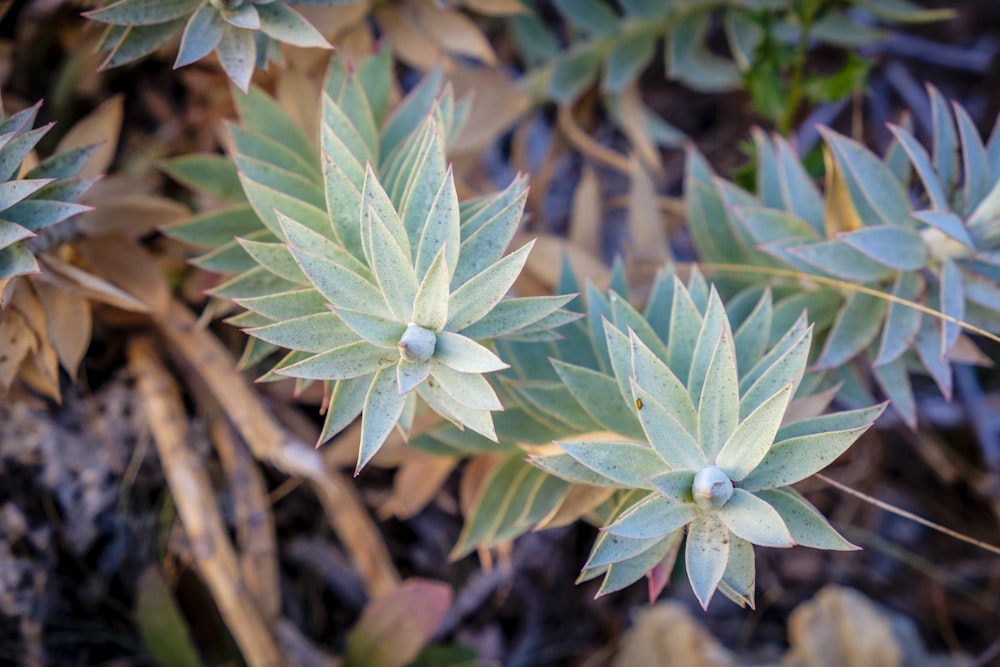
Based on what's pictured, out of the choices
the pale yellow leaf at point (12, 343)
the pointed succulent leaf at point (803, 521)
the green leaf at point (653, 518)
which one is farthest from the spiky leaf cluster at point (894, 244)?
the pale yellow leaf at point (12, 343)

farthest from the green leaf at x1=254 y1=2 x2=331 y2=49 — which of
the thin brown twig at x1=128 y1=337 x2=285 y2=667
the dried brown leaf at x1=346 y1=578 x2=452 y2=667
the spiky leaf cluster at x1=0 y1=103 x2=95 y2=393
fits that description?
the dried brown leaf at x1=346 y1=578 x2=452 y2=667

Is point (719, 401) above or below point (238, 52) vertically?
below

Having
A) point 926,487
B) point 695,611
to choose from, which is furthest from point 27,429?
point 926,487

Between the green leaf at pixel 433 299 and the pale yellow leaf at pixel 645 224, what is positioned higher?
the green leaf at pixel 433 299

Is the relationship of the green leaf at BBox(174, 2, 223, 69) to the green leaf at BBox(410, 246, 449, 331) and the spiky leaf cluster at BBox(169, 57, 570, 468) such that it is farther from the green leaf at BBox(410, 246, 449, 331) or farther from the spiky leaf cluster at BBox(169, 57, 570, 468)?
the green leaf at BBox(410, 246, 449, 331)

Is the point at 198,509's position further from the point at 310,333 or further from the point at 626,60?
A: the point at 626,60

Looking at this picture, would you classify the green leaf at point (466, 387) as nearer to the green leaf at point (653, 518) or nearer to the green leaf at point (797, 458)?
the green leaf at point (653, 518)

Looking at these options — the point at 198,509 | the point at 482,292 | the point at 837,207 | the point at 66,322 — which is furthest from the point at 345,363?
the point at 837,207
